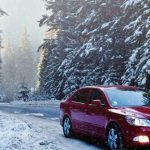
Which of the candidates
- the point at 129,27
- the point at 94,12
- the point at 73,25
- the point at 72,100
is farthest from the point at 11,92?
the point at 72,100

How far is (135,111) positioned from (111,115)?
76cm

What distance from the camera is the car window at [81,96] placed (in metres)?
15.3

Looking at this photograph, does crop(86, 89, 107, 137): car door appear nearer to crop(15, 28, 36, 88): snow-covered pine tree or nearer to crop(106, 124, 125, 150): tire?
crop(106, 124, 125, 150): tire

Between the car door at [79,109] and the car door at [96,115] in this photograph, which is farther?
the car door at [79,109]

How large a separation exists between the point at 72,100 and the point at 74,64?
24864mm

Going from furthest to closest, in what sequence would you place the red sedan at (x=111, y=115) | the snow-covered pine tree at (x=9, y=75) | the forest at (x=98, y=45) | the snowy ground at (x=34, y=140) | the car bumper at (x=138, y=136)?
the snow-covered pine tree at (x=9, y=75), the forest at (x=98, y=45), the snowy ground at (x=34, y=140), the red sedan at (x=111, y=115), the car bumper at (x=138, y=136)

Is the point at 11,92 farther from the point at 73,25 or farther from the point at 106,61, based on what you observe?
the point at 106,61

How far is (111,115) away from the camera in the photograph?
13.2 meters

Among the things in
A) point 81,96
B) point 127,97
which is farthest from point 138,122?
point 81,96

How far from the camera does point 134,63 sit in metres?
26.5

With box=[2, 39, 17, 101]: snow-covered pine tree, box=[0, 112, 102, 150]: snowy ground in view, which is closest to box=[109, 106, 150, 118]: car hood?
box=[0, 112, 102, 150]: snowy ground

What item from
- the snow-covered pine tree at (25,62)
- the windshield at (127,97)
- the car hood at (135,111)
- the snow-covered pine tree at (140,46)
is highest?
the snow-covered pine tree at (25,62)

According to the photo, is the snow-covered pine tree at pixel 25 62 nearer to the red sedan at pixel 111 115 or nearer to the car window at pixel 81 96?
the car window at pixel 81 96

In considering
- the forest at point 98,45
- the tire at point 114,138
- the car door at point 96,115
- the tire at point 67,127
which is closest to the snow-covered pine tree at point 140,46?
the forest at point 98,45
